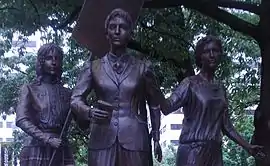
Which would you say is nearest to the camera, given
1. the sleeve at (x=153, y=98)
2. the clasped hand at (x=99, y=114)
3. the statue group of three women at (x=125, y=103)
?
the clasped hand at (x=99, y=114)

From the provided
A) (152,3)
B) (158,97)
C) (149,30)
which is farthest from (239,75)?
(158,97)

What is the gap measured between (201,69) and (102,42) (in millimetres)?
1047

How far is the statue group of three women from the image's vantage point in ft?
18.9

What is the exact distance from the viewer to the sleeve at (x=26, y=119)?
6543 mm

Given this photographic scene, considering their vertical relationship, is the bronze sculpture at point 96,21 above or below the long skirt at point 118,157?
above

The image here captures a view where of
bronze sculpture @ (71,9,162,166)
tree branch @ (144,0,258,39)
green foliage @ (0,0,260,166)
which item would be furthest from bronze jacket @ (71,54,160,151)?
tree branch @ (144,0,258,39)

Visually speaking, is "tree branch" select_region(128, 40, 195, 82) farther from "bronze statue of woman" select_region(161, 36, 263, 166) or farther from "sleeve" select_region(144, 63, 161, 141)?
"sleeve" select_region(144, 63, 161, 141)

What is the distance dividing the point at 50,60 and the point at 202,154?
1750 mm

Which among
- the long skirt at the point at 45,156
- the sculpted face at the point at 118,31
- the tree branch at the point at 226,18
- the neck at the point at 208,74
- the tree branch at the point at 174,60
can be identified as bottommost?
the long skirt at the point at 45,156

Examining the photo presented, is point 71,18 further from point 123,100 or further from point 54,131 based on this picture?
point 123,100

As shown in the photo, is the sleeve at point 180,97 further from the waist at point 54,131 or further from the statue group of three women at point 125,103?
the waist at point 54,131

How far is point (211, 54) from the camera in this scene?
6.68 metres

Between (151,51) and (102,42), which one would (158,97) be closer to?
(102,42)

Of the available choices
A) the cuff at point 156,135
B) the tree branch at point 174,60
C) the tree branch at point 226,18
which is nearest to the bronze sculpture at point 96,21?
the cuff at point 156,135
